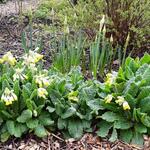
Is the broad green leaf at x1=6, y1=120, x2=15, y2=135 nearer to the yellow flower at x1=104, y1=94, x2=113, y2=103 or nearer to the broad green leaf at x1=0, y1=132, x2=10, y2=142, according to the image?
the broad green leaf at x1=0, y1=132, x2=10, y2=142

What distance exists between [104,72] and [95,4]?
103 cm

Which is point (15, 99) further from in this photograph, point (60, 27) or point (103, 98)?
point (60, 27)

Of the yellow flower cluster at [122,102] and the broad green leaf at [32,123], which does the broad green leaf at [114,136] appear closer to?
the yellow flower cluster at [122,102]

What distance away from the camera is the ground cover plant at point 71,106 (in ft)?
12.7

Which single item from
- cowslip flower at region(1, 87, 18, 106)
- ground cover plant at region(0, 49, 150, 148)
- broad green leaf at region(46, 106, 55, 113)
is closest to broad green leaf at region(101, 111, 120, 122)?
ground cover plant at region(0, 49, 150, 148)

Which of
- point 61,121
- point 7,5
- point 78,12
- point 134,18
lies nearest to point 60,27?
point 78,12

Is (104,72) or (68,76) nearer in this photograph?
(68,76)

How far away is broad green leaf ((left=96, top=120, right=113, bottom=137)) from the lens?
13.0ft

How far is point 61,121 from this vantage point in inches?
155

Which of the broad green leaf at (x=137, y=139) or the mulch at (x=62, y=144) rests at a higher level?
the broad green leaf at (x=137, y=139)

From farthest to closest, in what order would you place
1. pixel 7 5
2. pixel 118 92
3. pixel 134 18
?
1. pixel 7 5
2. pixel 134 18
3. pixel 118 92

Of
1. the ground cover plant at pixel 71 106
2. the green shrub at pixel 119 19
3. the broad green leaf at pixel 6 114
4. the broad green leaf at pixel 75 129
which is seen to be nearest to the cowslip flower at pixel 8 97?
the ground cover plant at pixel 71 106

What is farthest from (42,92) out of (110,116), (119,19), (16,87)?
(119,19)

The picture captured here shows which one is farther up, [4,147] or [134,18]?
[134,18]
